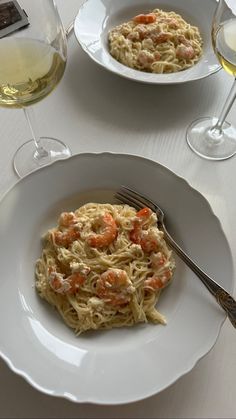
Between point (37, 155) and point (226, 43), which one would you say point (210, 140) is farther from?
point (37, 155)

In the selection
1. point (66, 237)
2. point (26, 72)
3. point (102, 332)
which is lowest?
point (102, 332)

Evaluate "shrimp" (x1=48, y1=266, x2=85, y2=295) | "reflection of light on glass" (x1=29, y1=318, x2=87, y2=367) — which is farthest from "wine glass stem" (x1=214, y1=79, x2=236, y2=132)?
"reflection of light on glass" (x1=29, y1=318, x2=87, y2=367)

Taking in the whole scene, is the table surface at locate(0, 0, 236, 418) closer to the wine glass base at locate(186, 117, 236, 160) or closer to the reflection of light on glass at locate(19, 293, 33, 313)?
the wine glass base at locate(186, 117, 236, 160)

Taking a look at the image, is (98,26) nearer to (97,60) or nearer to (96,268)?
(97,60)

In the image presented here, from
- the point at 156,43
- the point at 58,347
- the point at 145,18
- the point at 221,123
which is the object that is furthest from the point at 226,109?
the point at 58,347

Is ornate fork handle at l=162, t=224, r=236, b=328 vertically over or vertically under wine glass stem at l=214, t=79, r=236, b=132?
under

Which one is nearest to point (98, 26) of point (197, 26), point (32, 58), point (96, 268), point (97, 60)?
point (97, 60)
